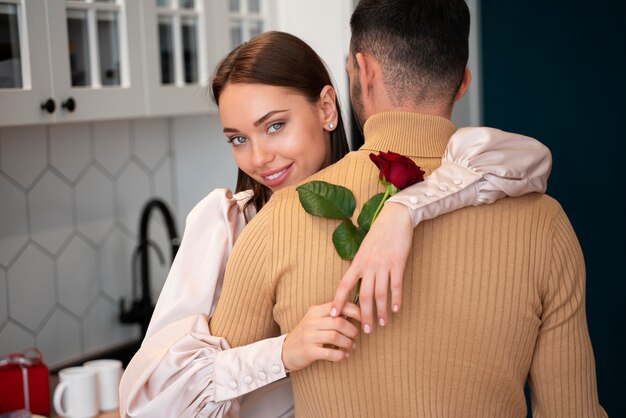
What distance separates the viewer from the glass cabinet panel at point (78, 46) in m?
2.14

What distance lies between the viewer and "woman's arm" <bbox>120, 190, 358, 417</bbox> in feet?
3.75

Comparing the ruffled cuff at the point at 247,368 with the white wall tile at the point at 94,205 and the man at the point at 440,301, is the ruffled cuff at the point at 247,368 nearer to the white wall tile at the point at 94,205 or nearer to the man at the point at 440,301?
the man at the point at 440,301

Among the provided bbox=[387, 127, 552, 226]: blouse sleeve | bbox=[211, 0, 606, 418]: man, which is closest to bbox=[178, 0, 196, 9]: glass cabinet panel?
bbox=[211, 0, 606, 418]: man

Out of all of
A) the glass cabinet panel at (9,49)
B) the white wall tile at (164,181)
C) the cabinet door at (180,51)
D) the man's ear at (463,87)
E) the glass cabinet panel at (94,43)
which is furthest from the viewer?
the white wall tile at (164,181)

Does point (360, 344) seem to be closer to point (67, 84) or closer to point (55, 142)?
point (67, 84)

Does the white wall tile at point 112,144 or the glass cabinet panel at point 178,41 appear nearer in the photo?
the glass cabinet panel at point 178,41

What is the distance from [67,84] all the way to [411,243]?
4.49 feet

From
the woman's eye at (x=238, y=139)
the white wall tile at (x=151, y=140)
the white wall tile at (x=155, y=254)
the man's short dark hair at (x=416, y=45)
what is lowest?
the white wall tile at (x=155, y=254)

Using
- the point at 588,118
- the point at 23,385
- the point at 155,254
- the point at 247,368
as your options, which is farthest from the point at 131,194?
the point at 247,368

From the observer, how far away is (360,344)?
3.79 ft

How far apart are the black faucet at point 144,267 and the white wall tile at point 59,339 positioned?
19 centimetres

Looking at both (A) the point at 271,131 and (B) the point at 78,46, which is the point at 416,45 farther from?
(B) the point at 78,46

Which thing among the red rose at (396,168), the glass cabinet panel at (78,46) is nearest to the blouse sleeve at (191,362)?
the red rose at (396,168)

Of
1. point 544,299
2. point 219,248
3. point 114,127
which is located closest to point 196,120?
point 114,127
